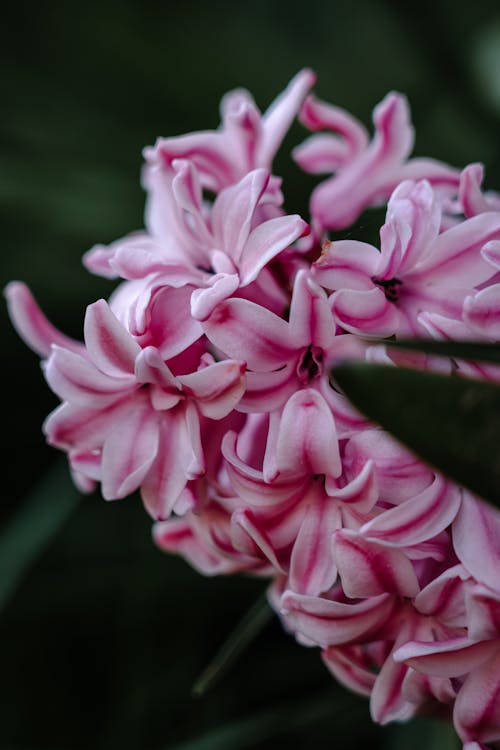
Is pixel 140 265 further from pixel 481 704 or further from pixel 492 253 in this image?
pixel 481 704

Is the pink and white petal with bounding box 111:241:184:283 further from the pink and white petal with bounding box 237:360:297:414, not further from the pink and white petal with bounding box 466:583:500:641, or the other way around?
the pink and white petal with bounding box 466:583:500:641

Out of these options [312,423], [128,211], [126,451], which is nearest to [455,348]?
[312,423]

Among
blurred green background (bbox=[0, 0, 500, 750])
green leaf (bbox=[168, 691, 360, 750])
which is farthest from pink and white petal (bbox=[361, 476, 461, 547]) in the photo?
blurred green background (bbox=[0, 0, 500, 750])

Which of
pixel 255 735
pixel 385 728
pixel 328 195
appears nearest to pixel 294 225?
pixel 328 195

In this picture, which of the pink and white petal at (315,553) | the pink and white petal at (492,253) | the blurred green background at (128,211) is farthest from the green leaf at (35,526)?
the pink and white petal at (492,253)

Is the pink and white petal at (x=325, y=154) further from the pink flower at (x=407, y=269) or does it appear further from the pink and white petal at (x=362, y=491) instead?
the pink and white petal at (x=362, y=491)

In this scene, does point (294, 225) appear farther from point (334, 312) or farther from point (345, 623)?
point (345, 623)
